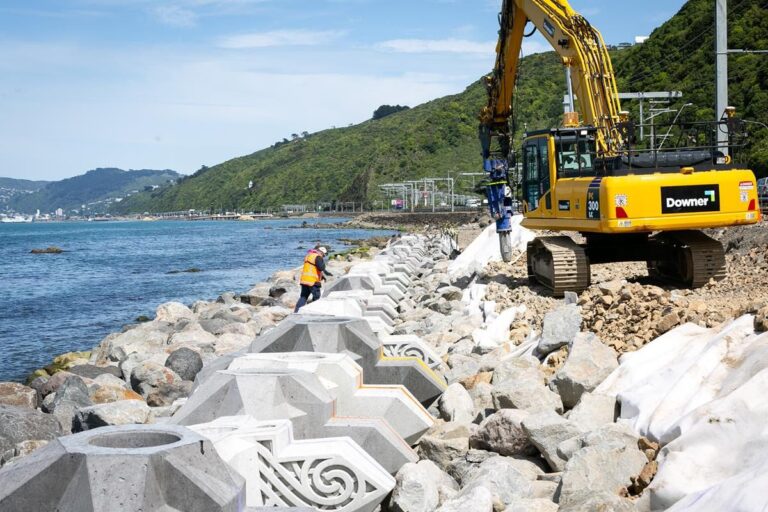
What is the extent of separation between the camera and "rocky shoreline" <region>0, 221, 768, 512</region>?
6043 mm

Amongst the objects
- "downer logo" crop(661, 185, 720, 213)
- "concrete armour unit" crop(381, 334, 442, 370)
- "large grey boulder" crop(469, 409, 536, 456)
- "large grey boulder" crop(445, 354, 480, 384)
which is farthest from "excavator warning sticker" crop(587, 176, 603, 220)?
"large grey boulder" crop(469, 409, 536, 456)

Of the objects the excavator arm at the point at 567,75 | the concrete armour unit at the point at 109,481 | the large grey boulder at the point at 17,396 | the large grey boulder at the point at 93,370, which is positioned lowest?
the large grey boulder at the point at 93,370

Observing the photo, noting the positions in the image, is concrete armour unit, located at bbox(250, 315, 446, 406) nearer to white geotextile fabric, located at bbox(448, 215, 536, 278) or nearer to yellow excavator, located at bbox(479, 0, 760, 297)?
yellow excavator, located at bbox(479, 0, 760, 297)

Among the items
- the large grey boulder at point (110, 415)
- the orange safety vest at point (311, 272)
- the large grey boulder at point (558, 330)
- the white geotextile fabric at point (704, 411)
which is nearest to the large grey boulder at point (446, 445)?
the white geotextile fabric at point (704, 411)

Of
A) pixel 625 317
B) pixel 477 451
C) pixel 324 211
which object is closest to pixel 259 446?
pixel 477 451

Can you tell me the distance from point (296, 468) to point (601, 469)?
1910mm

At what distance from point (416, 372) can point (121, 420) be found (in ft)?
9.53

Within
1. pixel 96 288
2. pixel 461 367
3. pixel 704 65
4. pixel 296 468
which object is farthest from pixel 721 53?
pixel 704 65

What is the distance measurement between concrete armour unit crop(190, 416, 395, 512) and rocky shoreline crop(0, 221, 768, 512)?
260 millimetres

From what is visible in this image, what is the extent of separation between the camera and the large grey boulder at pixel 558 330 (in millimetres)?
9555

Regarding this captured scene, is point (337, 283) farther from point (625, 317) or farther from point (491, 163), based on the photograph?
point (625, 317)

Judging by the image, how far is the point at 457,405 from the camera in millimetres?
8633

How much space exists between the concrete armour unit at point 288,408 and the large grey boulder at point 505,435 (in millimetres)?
558

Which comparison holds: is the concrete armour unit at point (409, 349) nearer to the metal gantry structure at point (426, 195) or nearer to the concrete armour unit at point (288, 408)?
the concrete armour unit at point (288, 408)
